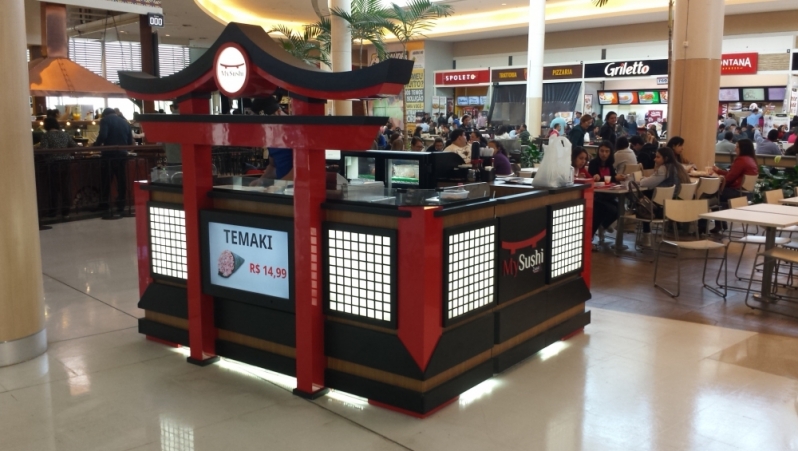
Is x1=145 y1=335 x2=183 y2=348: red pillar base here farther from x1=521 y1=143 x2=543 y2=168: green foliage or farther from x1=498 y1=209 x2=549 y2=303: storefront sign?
x1=521 y1=143 x2=543 y2=168: green foliage

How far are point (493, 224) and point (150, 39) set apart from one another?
33.9 feet

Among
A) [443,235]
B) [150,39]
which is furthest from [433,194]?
[150,39]

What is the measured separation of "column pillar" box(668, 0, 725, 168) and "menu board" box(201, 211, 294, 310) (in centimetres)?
833

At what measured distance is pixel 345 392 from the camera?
3982 mm

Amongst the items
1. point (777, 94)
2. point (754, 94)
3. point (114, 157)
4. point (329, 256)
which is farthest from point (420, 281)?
point (754, 94)

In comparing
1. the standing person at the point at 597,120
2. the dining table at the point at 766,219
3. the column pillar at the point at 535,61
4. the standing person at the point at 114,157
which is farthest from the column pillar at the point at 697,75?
the standing person at the point at 114,157

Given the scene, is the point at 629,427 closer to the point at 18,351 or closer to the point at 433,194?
the point at 433,194

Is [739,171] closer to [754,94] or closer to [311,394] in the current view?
[311,394]

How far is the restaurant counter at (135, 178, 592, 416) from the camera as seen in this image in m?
3.70

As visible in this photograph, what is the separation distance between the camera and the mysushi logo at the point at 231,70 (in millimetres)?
3998

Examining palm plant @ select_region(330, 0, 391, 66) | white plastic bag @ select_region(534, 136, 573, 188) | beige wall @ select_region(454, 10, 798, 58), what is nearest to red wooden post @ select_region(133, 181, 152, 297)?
white plastic bag @ select_region(534, 136, 573, 188)

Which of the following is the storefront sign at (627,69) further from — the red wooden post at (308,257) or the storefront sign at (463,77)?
the red wooden post at (308,257)

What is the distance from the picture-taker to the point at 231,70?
4.07 m

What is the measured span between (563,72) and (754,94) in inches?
217
